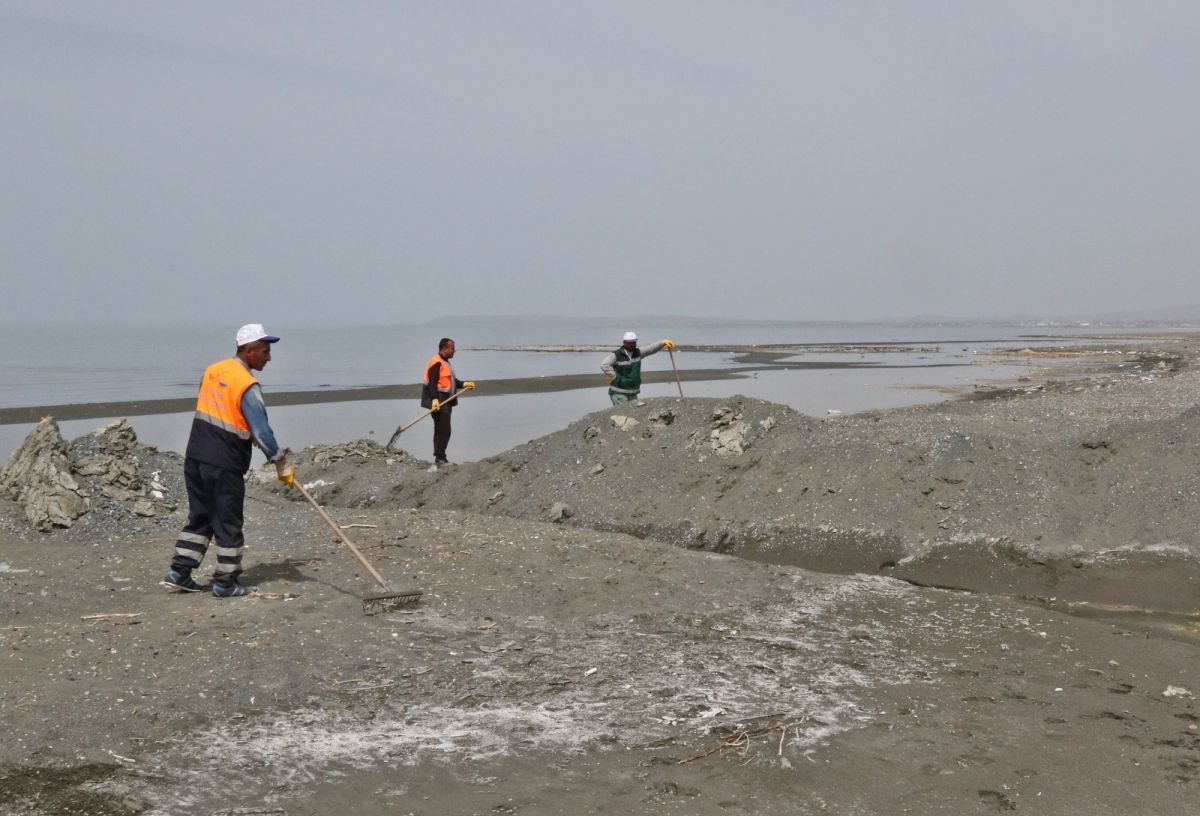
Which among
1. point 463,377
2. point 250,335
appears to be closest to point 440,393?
point 250,335

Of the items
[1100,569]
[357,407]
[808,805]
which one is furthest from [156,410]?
[808,805]

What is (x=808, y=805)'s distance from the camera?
171 inches

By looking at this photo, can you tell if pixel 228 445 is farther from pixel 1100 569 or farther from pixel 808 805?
pixel 1100 569

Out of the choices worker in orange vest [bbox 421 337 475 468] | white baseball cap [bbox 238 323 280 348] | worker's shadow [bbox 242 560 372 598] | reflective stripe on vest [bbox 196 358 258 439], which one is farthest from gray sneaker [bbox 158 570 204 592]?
worker in orange vest [bbox 421 337 475 468]

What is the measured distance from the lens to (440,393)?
13.9 meters

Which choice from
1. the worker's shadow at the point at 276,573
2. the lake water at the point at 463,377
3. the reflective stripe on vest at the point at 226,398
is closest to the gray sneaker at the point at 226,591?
the worker's shadow at the point at 276,573

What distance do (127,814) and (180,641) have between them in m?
2.01

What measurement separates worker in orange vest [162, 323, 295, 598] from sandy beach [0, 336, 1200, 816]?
381 millimetres

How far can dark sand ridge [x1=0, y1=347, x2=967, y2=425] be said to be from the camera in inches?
1061

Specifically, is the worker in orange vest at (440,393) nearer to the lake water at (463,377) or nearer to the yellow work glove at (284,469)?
the lake water at (463,377)

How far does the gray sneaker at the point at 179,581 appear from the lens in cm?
709

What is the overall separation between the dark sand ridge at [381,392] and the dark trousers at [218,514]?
21052 mm

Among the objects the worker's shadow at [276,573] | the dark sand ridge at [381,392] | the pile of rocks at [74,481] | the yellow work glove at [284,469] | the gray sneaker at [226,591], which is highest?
the yellow work glove at [284,469]

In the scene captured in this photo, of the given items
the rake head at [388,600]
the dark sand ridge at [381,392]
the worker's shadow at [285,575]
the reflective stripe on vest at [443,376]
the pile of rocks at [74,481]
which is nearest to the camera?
the rake head at [388,600]
